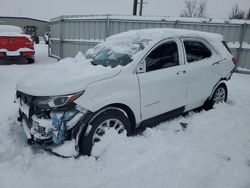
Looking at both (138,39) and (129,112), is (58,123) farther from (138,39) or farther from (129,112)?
(138,39)

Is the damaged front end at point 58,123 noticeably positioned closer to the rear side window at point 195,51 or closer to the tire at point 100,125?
the tire at point 100,125

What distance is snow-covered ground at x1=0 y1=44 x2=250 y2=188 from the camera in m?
3.06

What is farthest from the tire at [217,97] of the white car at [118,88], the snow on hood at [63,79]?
the snow on hood at [63,79]

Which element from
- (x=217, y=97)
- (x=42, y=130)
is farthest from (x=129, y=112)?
(x=217, y=97)

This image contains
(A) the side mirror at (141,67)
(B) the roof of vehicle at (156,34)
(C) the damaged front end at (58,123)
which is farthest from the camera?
(B) the roof of vehicle at (156,34)

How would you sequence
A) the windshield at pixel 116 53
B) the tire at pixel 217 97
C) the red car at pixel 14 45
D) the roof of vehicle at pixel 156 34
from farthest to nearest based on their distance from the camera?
the red car at pixel 14 45
the tire at pixel 217 97
the roof of vehicle at pixel 156 34
the windshield at pixel 116 53

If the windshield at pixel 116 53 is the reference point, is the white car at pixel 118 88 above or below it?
below

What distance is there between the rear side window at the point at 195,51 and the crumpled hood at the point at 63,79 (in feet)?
5.23

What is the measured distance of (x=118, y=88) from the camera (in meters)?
3.57

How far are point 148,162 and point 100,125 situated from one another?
0.79m

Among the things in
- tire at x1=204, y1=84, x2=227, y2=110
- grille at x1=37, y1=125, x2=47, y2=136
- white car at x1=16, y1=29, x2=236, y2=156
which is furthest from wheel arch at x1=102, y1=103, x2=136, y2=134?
tire at x1=204, y1=84, x2=227, y2=110

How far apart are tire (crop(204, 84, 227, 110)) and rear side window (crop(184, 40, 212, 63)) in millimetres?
790

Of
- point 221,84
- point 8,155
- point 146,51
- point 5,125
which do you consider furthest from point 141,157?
point 221,84

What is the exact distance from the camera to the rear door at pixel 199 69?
4.63m
